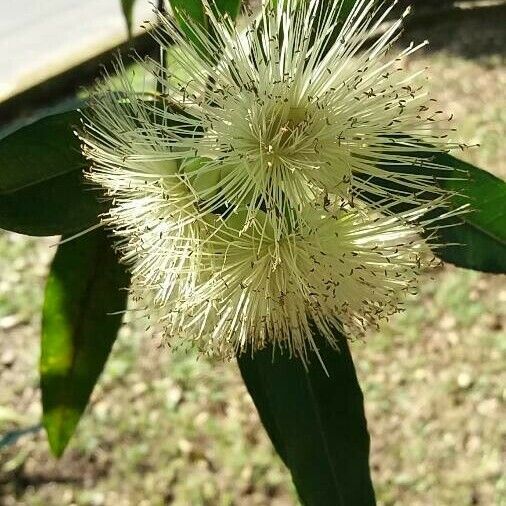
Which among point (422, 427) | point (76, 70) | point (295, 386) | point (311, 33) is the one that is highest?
point (76, 70)

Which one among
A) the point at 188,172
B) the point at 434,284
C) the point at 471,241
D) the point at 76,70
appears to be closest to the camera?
the point at 188,172

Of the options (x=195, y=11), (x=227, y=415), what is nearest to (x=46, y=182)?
(x=195, y=11)

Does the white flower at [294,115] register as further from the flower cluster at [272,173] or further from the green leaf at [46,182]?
the green leaf at [46,182]

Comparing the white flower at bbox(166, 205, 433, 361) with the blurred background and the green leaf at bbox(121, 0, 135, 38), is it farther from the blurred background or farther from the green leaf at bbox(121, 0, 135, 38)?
the blurred background

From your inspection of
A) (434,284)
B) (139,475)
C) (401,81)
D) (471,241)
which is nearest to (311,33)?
(401,81)

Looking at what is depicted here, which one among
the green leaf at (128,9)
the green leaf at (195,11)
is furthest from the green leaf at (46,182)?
the green leaf at (128,9)

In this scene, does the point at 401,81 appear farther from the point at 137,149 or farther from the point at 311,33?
the point at 137,149
